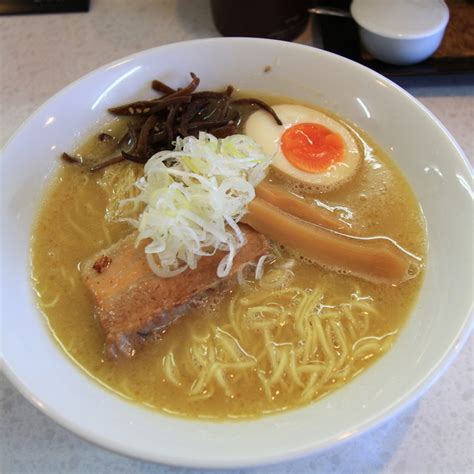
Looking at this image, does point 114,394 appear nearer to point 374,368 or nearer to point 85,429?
point 85,429

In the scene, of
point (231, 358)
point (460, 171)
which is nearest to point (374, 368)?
point (231, 358)

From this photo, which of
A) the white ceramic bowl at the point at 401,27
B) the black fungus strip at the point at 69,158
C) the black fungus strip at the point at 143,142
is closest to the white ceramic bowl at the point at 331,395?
the black fungus strip at the point at 69,158

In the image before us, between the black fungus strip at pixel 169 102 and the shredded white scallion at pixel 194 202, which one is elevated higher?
the black fungus strip at pixel 169 102

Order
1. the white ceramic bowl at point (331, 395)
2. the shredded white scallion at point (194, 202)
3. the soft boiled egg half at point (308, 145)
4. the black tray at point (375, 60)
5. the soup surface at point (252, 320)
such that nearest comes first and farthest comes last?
the white ceramic bowl at point (331, 395) → the soup surface at point (252, 320) → the shredded white scallion at point (194, 202) → the soft boiled egg half at point (308, 145) → the black tray at point (375, 60)

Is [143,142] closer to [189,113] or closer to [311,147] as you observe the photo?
[189,113]

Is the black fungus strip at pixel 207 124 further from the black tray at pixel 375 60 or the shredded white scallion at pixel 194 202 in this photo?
the black tray at pixel 375 60

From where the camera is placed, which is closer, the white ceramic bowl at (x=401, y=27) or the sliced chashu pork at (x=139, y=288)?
the sliced chashu pork at (x=139, y=288)

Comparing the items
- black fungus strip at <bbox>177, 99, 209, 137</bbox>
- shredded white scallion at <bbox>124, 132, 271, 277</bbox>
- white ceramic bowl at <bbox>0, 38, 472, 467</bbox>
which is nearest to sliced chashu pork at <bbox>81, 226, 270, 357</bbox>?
shredded white scallion at <bbox>124, 132, 271, 277</bbox>
